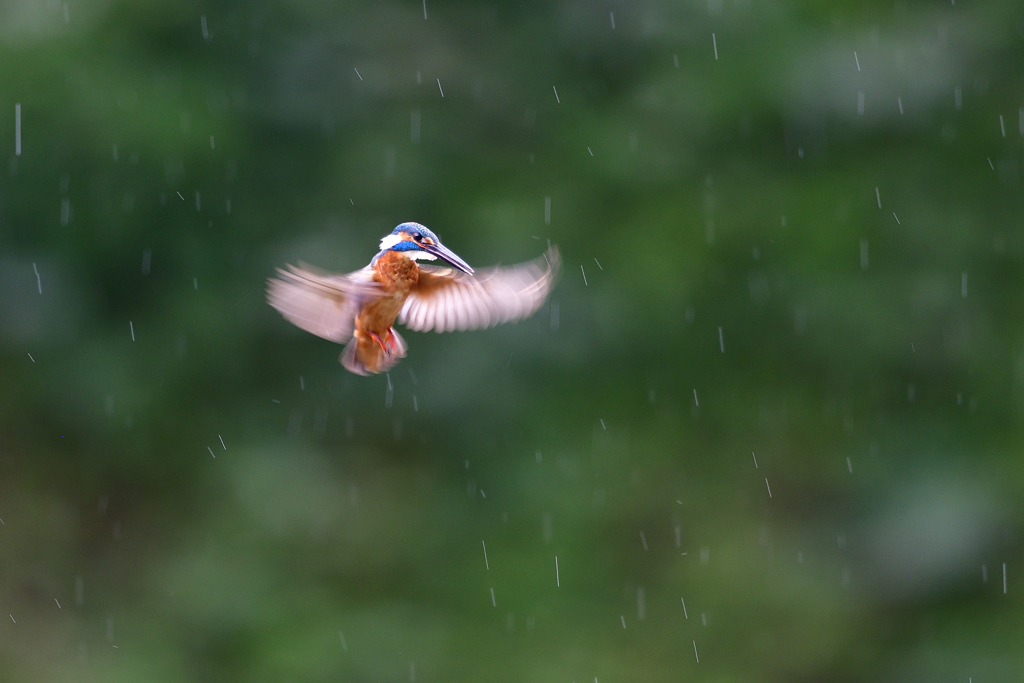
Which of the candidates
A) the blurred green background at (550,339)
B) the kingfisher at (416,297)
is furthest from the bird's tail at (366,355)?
the blurred green background at (550,339)

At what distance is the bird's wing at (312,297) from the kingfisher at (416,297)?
0.01 metres

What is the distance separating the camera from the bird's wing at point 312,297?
3.88 feet

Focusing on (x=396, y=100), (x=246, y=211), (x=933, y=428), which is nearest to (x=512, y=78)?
(x=396, y=100)

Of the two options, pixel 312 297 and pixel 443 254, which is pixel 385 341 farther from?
pixel 312 297

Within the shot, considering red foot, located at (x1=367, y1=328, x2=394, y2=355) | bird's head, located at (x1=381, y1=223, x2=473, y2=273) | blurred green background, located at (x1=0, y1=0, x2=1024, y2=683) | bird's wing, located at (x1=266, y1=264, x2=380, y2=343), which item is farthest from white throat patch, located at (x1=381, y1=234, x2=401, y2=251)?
blurred green background, located at (x1=0, y1=0, x2=1024, y2=683)

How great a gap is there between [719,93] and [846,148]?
672mm

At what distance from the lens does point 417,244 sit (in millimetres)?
1588

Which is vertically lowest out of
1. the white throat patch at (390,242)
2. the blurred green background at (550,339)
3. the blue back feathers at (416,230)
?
the blurred green background at (550,339)

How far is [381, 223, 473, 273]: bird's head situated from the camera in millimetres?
1520

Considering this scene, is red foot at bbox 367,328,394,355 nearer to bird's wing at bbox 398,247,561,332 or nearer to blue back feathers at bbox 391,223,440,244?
bird's wing at bbox 398,247,561,332

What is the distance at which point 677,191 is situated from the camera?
189 inches

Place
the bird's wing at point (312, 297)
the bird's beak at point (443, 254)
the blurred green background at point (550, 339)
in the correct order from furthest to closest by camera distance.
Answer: the blurred green background at point (550, 339) < the bird's beak at point (443, 254) < the bird's wing at point (312, 297)

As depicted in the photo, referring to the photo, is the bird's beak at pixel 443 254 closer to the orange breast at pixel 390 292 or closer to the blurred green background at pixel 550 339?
the orange breast at pixel 390 292

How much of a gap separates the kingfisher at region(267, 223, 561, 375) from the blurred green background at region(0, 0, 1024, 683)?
104 inches
